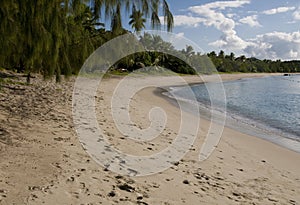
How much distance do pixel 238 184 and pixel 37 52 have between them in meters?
2.98

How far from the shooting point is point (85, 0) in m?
2.64

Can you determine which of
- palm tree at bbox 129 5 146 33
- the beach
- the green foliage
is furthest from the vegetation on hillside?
the green foliage

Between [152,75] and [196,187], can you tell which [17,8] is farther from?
[152,75]

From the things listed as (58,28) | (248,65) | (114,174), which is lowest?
(114,174)

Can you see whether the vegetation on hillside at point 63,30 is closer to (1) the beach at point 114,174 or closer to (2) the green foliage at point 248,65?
(1) the beach at point 114,174

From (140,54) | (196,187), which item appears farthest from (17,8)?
(196,187)

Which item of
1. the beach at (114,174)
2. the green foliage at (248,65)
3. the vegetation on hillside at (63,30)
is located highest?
the green foliage at (248,65)

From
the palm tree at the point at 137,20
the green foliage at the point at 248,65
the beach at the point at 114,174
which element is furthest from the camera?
the green foliage at the point at 248,65

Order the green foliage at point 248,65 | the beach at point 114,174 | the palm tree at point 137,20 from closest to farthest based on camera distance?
the palm tree at point 137,20
the beach at point 114,174
the green foliage at point 248,65

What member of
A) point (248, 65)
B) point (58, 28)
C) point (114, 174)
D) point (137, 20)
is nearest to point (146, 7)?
point (137, 20)

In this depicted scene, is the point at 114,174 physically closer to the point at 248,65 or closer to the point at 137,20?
the point at 137,20

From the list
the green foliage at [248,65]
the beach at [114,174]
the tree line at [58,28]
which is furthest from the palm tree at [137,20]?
the green foliage at [248,65]

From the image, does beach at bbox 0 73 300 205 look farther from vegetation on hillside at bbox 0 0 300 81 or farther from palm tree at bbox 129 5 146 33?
palm tree at bbox 129 5 146 33

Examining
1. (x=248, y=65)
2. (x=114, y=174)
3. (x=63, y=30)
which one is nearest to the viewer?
(x=63, y=30)
